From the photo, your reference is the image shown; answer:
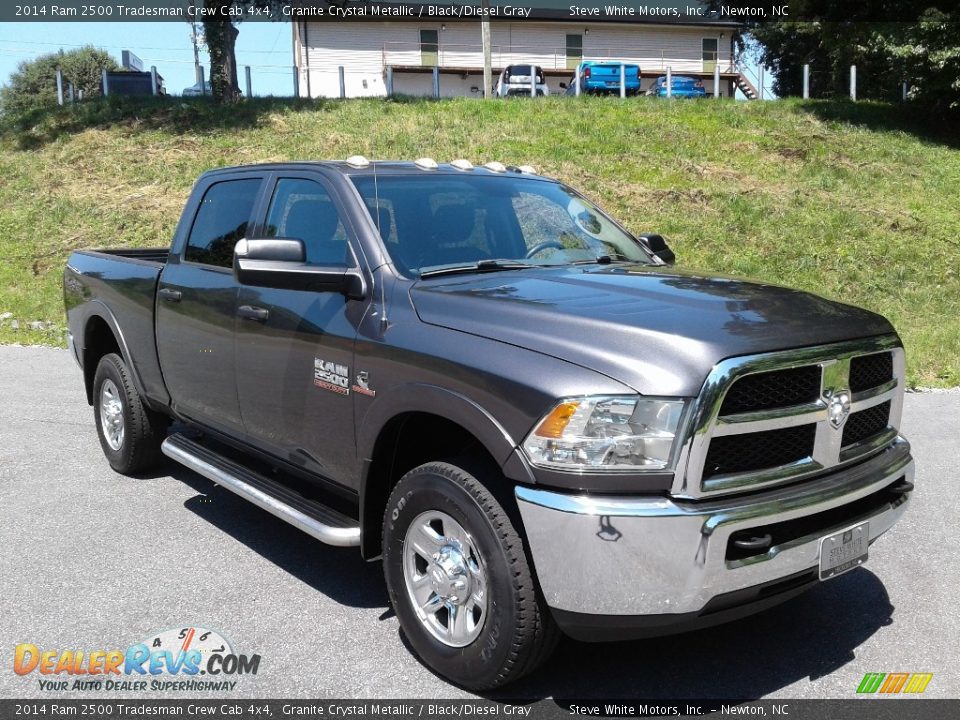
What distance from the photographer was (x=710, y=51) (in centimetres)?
4719

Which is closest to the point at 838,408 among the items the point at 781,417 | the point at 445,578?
the point at 781,417

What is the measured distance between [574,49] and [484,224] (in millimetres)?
43731

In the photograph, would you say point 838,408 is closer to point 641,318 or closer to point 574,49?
point 641,318

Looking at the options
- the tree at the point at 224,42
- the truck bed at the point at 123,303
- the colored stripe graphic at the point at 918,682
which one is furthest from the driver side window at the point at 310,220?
the tree at the point at 224,42

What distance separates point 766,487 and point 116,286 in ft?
14.8

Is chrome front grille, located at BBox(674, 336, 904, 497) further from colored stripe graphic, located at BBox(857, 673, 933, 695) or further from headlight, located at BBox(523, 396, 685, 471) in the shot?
colored stripe graphic, located at BBox(857, 673, 933, 695)

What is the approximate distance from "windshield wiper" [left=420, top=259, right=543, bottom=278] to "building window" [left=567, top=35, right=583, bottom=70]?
4340cm

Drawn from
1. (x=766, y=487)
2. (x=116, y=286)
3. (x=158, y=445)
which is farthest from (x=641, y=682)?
(x=116, y=286)

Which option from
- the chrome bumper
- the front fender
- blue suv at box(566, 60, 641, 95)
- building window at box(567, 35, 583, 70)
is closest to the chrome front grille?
the chrome bumper

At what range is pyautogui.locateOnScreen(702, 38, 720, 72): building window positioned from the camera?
154ft

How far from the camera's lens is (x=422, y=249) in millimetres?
4105

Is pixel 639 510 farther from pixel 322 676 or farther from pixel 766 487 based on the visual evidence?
pixel 322 676

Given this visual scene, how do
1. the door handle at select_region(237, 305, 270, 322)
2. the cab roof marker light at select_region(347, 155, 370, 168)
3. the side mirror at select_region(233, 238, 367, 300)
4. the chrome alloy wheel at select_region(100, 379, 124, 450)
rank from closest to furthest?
the side mirror at select_region(233, 238, 367, 300), the door handle at select_region(237, 305, 270, 322), the cab roof marker light at select_region(347, 155, 370, 168), the chrome alloy wheel at select_region(100, 379, 124, 450)

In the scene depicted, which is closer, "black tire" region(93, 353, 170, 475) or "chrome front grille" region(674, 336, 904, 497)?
A: "chrome front grille" region(674, 336, 904, 497)
